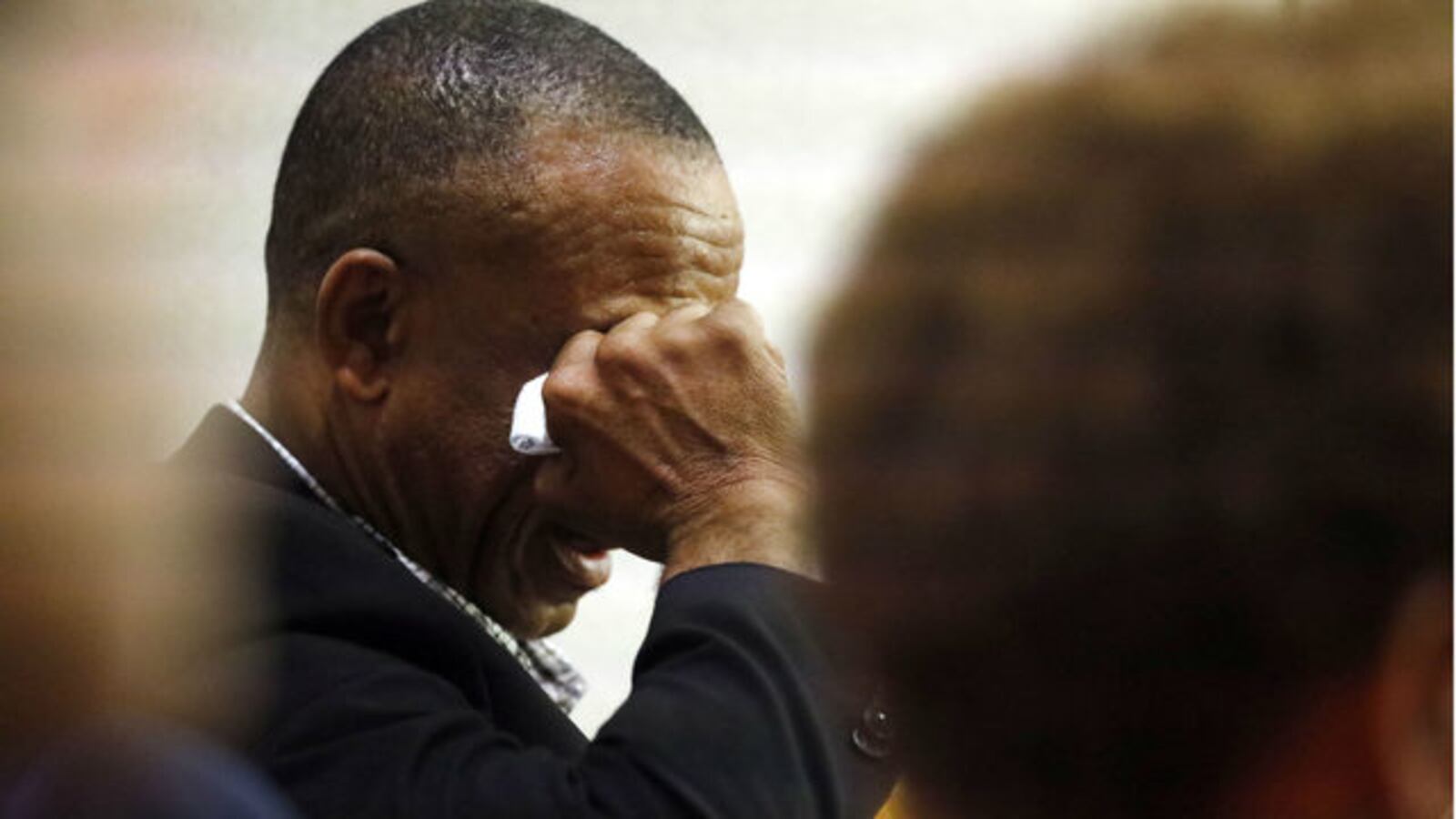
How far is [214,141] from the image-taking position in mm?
2646

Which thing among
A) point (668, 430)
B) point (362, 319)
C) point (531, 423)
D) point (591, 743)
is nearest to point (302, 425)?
point (362, 319)

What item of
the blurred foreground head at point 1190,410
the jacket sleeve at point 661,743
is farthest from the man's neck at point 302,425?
the blurred foreground head at point 1190,410

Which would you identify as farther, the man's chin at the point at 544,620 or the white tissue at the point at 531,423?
the man's chin at the point at 544,620

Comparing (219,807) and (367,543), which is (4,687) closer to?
(219,807)

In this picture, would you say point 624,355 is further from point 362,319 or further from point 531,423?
point 362,319

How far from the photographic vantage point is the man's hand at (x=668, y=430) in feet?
5.95

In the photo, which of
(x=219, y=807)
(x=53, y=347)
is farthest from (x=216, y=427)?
(x=53, y=347)

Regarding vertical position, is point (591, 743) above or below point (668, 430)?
below

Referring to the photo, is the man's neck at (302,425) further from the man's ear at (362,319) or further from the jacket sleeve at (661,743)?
the jacket sleeve at (661,743)

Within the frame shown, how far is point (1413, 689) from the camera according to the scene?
2.28 feet

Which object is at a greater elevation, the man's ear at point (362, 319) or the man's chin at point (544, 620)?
the man's ear at point (362, 319)

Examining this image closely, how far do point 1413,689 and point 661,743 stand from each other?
93 cm

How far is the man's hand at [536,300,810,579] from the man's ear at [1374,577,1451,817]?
1085 mm

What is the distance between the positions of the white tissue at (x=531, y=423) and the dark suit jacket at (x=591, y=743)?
231 mm
